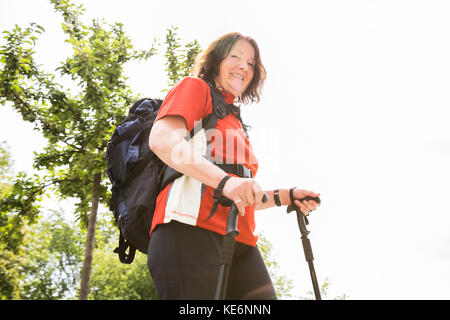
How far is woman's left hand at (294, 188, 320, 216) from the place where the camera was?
213cm

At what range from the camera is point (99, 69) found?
24.2ft

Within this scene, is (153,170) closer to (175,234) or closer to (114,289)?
(175,234)

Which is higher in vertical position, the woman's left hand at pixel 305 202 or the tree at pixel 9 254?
the tree at pixel 9 254

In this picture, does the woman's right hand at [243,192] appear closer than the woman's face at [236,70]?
Yes

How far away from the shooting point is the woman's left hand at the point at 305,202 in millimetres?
2129

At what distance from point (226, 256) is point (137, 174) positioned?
74 centimetres

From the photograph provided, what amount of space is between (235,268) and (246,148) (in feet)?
2.16

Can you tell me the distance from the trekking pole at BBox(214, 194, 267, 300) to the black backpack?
40 cm

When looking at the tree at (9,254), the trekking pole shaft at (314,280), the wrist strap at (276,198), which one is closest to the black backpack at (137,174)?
the wrist strap at (276,198)

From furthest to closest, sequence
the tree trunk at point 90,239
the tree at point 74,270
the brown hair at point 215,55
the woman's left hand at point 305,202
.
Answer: the tree at point 74,270
the tree trunk at point 90,239
the brown hair at point 215,55
the woman's left hand at point 305,202

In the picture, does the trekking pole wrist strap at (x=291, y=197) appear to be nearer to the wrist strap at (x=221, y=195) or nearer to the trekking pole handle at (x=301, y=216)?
the trekking pole handle at (x=301, y=216)

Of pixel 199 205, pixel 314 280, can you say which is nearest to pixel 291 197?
pixel 314 280

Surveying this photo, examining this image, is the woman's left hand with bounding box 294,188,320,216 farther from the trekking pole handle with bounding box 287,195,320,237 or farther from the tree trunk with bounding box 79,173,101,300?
the tree trunk with bounding box 79,173,101,300
